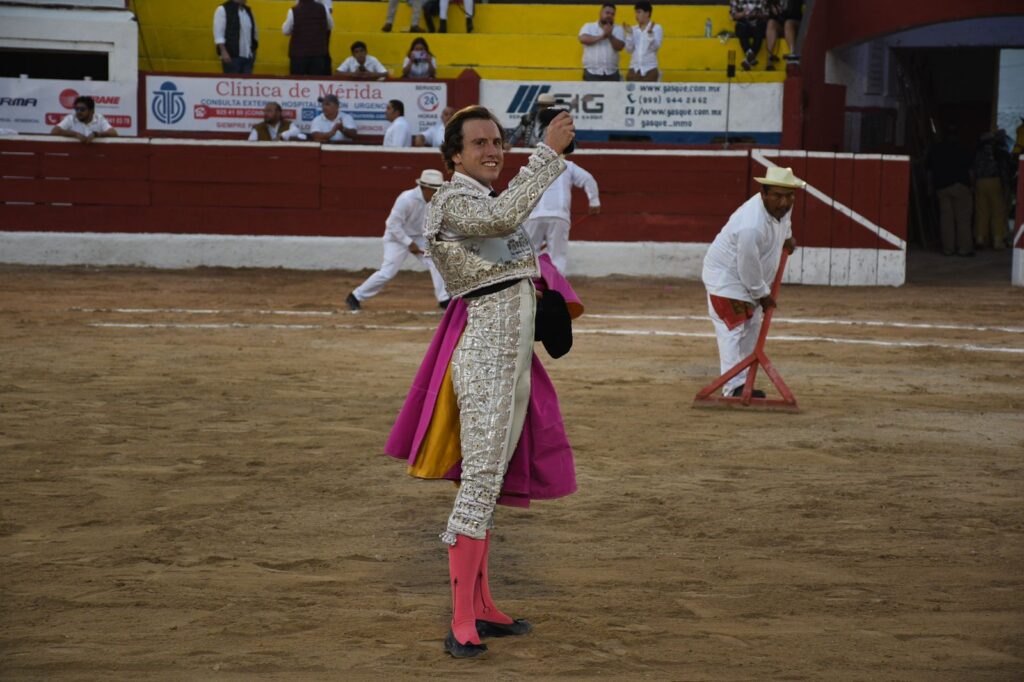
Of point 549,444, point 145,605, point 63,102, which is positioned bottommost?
point 145,605

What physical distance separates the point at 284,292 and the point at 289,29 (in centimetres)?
471

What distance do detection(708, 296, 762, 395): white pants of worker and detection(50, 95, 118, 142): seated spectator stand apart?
34.7 ft

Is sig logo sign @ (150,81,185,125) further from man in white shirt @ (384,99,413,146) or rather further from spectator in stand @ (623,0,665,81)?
spectator in stand @ (623,0,665,81)

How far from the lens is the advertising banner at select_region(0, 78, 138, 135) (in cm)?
1769

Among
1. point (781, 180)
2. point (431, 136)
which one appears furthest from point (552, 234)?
point (781, 180)

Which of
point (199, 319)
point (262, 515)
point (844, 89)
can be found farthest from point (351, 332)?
A: point (844, 89)

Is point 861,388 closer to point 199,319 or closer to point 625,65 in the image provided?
point 199,319

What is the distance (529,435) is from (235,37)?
1457cm

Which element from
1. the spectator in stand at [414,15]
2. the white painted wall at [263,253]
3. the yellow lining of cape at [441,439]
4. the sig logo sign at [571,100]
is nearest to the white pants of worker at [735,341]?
the yellow lining of cape at [441,439]

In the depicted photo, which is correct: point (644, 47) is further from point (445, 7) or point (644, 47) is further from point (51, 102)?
point (51, 102)

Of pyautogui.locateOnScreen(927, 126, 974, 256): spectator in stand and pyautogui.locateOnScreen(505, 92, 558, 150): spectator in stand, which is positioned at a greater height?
pyautogui.locateOnScreen(505, 92, 558, 150): spectator in stand

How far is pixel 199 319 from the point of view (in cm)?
1264

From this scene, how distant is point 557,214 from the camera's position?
1330 cm

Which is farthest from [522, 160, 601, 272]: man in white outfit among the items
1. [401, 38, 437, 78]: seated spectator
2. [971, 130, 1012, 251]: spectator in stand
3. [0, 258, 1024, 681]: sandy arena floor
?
[971, 130, 1012, 251]: spectator in stand
